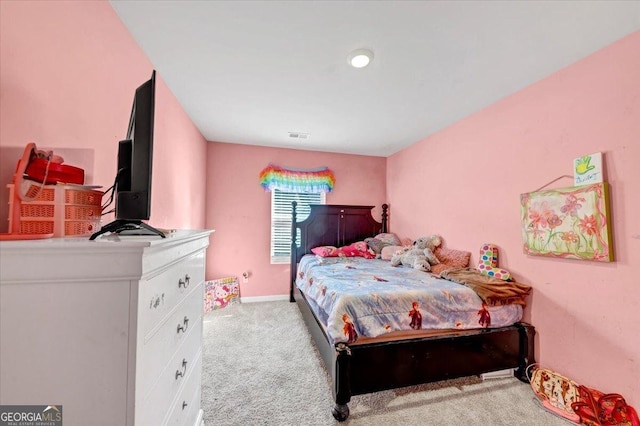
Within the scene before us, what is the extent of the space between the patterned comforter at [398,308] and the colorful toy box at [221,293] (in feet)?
5.95

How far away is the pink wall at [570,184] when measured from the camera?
1.47m

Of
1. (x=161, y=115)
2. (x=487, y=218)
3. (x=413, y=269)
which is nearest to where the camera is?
(x=161, y=115)

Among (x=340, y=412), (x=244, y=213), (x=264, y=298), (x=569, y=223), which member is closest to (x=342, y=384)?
(x=340, y=412)

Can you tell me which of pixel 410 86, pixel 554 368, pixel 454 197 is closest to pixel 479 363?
pixel 554 368

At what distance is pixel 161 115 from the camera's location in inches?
78.8

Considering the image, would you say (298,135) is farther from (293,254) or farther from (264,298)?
(264,298)

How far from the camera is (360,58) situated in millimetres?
1688

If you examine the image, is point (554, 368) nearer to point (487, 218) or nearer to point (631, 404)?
point (631, 404)

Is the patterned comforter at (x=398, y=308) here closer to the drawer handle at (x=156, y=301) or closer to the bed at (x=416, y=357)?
the bed at (x=416, y=357)

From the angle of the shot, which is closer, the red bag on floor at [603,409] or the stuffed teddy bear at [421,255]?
the red bag on floor at [603,409]

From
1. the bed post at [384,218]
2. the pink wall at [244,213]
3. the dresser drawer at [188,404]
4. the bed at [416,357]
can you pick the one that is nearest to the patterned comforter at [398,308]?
the bed at [416,357]

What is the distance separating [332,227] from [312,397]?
2417 millimetres

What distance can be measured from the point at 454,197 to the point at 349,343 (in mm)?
2057

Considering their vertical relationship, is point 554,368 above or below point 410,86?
below
